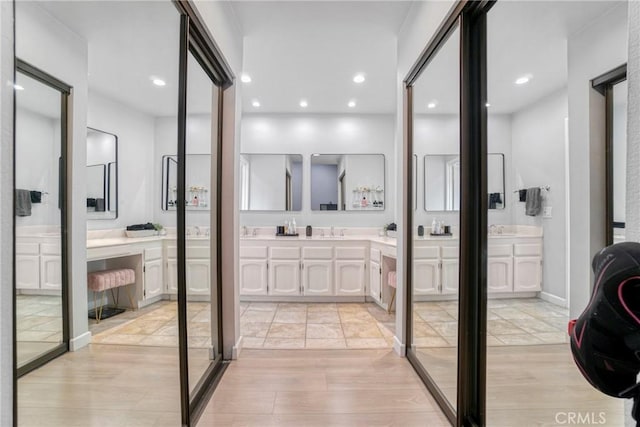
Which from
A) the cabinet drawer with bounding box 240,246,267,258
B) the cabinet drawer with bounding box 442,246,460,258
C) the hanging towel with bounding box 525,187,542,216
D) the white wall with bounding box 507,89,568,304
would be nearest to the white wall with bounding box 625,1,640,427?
the white wall with bounding box 507,89,568,304

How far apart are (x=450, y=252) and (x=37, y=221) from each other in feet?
6.03

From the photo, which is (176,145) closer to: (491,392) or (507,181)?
(507,181)

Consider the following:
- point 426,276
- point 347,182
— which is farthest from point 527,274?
point 347,182

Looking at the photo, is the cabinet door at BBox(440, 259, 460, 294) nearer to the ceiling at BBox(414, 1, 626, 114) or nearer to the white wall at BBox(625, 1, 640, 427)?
the ceiling at BBox(414, 1, 626, 114)

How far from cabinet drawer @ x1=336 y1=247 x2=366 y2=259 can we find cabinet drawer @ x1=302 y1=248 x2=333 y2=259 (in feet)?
0.35

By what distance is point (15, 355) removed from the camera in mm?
650

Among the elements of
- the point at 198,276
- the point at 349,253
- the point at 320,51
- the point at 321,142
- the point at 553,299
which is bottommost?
the point at 349,253

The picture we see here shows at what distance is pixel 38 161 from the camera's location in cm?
69

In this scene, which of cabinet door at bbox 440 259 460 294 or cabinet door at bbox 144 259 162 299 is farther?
cabinet door at bbox 440 259 460 294

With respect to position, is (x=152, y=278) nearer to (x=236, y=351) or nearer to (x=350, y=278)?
(x=236, y=351)

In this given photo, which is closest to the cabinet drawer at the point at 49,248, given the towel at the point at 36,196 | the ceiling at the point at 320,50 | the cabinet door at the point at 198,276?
the towel at the point at 36,196

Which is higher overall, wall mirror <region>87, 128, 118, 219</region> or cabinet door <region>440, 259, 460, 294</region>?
wall mirror <region>87, 128, 118, 219</region>

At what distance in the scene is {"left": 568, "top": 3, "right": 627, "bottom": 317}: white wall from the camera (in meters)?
0.72

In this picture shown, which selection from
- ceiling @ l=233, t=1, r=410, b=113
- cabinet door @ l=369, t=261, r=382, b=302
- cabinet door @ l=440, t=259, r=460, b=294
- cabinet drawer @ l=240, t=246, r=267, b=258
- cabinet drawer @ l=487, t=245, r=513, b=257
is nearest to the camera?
cabinet drawer @ l=487, t=245, r=513, b=257
